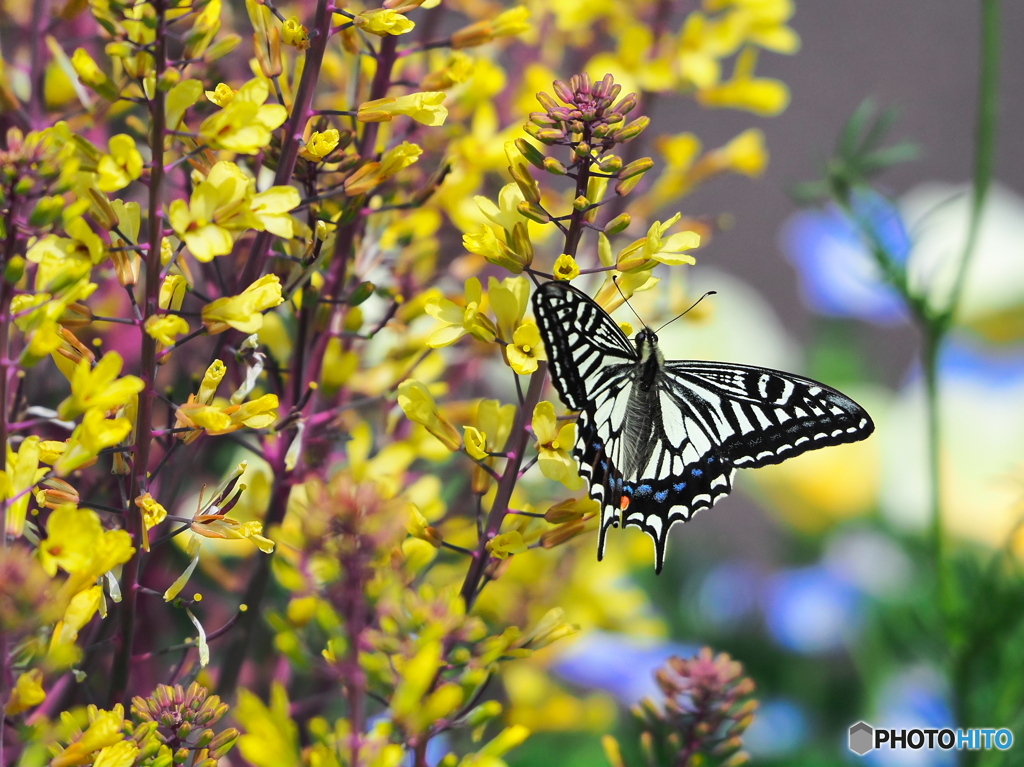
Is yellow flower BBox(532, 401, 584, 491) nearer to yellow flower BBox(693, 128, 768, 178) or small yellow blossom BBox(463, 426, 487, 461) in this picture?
small yellow blossom BBox(463, 426, 487, 461)

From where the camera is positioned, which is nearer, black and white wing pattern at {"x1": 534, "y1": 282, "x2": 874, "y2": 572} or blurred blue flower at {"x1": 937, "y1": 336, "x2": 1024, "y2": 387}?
black and white wing pattern at {"x1": 534, "y1": 282, "x2": 874, "y2": 572}

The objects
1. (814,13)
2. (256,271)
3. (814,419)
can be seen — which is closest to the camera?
(256,271)

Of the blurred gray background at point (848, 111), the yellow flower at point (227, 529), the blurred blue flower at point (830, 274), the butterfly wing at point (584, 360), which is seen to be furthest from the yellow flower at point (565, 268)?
the blurred gray background at point (848, 111)

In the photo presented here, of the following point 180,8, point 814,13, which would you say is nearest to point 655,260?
point 180,8

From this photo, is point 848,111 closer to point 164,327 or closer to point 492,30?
point 492,30

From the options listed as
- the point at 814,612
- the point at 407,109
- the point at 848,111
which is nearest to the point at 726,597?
the point at 814,612

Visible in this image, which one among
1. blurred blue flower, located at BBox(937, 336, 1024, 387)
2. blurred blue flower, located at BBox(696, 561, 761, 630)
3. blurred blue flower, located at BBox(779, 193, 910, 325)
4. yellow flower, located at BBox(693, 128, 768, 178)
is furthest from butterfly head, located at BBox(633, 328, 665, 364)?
blurred blue flower, located at BBox(937, 336, 1024, 387)

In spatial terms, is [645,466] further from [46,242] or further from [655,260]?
[46,242]
